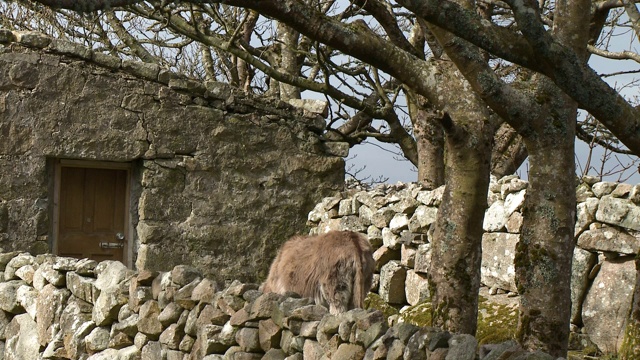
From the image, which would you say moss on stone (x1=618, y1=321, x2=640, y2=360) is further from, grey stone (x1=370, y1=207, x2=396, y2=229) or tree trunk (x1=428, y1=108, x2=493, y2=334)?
grey stone (x1=370, y1=207, x2=396, y2=229)

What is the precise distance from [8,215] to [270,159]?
326 cm

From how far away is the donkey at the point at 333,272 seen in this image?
6570mm

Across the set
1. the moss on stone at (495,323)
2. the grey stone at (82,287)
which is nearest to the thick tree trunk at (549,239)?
the moss on stone at (495,323)

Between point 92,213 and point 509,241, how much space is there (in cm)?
532

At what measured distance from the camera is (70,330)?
7297 millimetres

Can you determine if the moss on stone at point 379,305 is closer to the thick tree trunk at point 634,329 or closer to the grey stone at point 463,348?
the thick tree trunk at point 634,329

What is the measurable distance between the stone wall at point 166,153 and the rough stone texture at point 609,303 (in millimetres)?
4763

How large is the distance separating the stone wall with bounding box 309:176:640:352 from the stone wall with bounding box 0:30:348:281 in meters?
0.88

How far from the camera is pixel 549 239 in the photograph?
4.95 meters

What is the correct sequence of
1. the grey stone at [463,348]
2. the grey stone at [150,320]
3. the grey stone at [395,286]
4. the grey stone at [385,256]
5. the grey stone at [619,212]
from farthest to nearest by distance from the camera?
the grey stone at [385,256]
the grey stone at [395,286]
the grey stone at [619,212]
the grey stone at [150,320]
the grey stone at [463,348]

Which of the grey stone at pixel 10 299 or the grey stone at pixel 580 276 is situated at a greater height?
the grey stone at pixel 580 276

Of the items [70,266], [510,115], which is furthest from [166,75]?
[510,115]

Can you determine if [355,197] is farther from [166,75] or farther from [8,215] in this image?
[8,215]

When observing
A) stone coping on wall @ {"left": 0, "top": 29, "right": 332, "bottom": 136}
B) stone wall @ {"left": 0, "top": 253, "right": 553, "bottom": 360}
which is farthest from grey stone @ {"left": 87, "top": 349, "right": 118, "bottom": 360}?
stone coping on wall @ {"left": 0, "top": 29, "right": 332, "bottom": 136}
